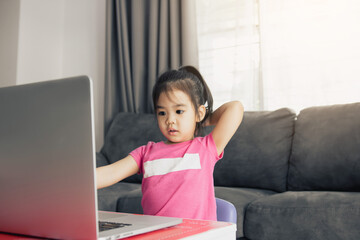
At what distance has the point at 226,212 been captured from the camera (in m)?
1.11

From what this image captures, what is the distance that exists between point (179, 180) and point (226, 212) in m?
0.15

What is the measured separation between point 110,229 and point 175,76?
0.75 m

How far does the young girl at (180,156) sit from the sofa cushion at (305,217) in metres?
0.56

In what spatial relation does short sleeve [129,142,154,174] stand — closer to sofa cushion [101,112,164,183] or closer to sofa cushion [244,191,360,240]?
sofa cushion [244,191,360,240]

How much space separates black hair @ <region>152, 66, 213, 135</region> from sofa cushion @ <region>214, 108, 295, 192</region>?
0.96 m

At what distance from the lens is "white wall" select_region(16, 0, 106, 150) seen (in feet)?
11.1

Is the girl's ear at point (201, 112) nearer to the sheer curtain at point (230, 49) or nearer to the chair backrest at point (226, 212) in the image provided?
the chair backrest at point (226, 212)

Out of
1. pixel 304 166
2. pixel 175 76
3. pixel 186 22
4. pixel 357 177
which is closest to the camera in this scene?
pixel 175 76

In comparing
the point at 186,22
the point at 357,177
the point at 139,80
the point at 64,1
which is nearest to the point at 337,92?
the point at 357,177

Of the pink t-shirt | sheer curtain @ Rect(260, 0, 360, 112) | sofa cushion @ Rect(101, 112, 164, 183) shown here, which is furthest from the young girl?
sheer curtain @ Rect(260, 0, 360, 112)

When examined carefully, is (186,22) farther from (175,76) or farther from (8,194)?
(8,194)

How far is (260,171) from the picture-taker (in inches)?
88.0

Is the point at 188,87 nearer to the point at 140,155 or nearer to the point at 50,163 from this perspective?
the point at 140,155

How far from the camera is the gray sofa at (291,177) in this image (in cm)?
158
